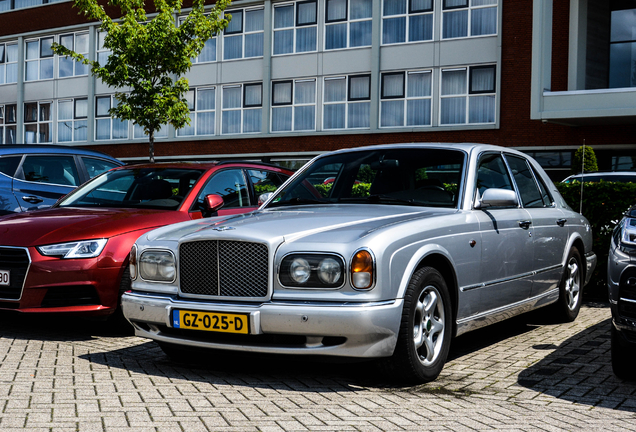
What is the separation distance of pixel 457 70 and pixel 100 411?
2532 centimetres

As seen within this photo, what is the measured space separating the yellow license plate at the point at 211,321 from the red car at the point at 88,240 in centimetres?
159

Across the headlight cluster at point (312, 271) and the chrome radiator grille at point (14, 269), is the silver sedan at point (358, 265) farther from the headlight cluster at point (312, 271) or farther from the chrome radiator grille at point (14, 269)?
the chrome radiator grille at point (14, 269)

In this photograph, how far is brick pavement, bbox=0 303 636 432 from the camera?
155 inches

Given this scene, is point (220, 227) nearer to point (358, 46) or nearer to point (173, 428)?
point (173, 428)

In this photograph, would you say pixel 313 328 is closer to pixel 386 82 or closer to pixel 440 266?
pixel 440 266

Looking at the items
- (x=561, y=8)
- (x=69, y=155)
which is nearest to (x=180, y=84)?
(x=69, y=155)

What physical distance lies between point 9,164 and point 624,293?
298 inches

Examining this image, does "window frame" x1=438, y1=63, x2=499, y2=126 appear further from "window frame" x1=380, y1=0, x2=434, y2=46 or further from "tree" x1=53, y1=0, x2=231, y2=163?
"tree" x1=53, y1=0, x2=231, y2=163

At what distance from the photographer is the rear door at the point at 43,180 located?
9320 mm

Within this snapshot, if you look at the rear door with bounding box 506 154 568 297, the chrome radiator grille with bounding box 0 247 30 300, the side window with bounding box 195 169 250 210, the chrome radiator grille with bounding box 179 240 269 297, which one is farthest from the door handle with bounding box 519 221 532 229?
the chrome radiator grille with bounding box 0 247 30 300

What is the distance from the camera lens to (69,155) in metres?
9.88

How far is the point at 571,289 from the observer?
24.4ft

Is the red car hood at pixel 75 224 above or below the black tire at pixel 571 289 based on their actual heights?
above

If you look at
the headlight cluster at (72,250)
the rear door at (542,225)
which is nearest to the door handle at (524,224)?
the rear door at (542,225)
